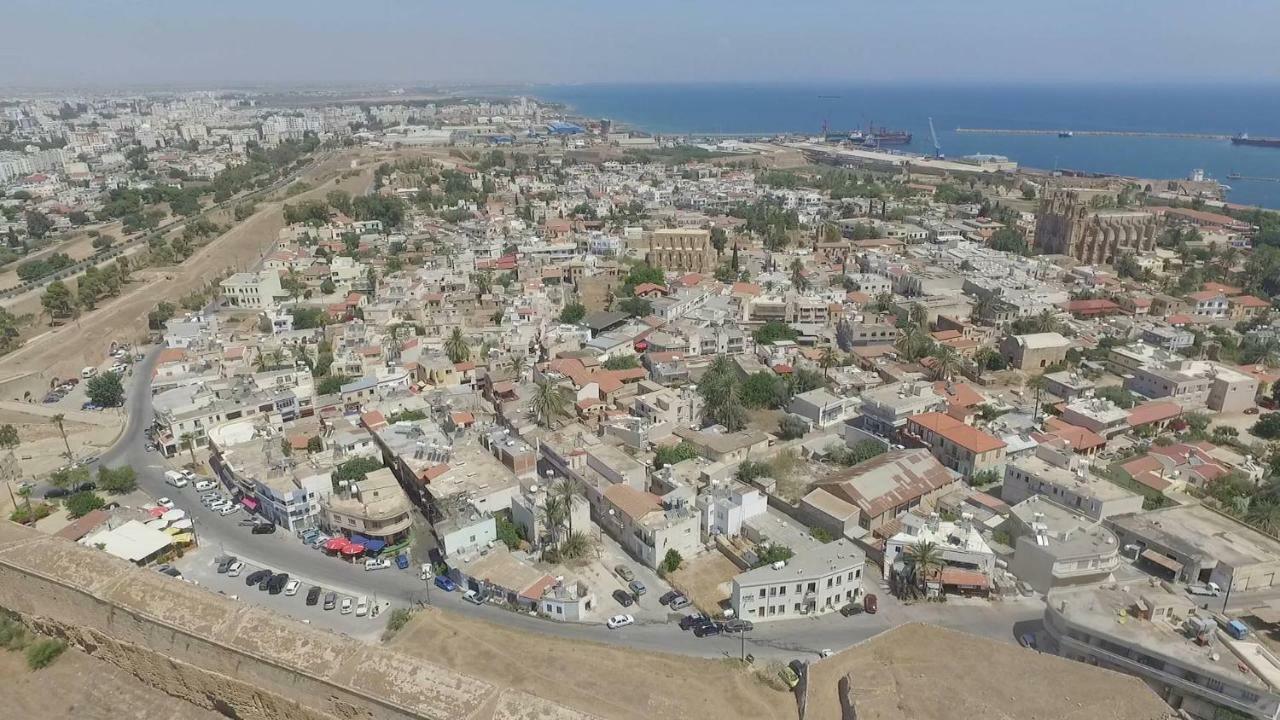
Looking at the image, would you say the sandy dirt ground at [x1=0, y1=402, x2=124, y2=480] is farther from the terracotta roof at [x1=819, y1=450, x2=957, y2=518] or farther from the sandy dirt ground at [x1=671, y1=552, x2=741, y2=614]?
the terracotta roof at [x1=819, y1=450, x2=957, y2=518]

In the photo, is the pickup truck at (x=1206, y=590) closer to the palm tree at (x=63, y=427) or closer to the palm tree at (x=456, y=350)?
the palm tree at (x=456, y=350)

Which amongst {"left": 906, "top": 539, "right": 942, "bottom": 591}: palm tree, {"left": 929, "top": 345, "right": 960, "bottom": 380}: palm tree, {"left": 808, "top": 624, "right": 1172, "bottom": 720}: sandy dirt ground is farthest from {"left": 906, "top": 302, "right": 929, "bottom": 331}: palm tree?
{"left": 808, "top": 624, "right": 1172, "bottom": 720}: sandy dirt ground

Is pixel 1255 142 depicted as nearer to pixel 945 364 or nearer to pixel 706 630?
pixel 945 364

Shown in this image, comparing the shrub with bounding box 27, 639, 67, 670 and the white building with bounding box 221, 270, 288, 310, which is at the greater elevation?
the white building with bounding box 221, 270, 288, 310

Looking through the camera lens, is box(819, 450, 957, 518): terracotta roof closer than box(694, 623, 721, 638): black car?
No

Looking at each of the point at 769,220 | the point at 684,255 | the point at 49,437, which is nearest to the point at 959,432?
the point at 684,255

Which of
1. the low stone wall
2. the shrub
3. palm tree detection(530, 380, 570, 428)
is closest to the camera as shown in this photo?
the low stone wall

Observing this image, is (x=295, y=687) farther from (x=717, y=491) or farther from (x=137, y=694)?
(x=717, y=491)

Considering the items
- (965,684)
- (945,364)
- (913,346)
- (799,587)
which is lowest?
(799,587)
